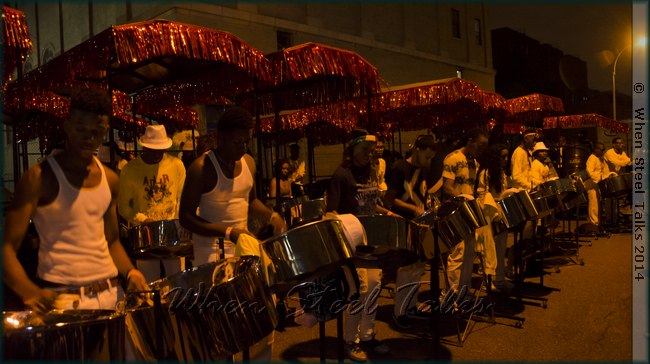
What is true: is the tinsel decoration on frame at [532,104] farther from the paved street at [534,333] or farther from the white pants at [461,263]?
the white pants at [461,263]

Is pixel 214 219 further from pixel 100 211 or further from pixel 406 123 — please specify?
pixel 406 123

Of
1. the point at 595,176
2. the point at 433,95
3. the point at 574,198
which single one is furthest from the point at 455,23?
the point at 574,198

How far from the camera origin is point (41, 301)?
1.50 metres

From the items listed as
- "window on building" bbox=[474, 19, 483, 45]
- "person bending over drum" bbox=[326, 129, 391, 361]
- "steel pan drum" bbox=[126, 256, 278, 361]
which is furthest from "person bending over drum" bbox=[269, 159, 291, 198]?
"window on building" bbox=[474, 19, 483, 45]

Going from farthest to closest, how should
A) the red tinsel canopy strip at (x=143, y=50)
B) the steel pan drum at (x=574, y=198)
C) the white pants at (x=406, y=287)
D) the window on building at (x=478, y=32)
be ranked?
the window on building at (x=478, y=32) → the steel pan drum at (x=574, y=198) → the white pants at (x=406, y=287) → the red tinsel canopy strip at (x=143, y=50)

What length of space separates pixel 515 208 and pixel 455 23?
60.0 ft

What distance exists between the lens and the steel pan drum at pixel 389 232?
7.77ft

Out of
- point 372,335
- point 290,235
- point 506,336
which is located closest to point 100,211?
point 290,235

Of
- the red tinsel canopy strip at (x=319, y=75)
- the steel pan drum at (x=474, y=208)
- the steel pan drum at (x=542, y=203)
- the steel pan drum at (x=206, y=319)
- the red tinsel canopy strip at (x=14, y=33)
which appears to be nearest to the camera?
the steel pan drum at (x=206, y=319)

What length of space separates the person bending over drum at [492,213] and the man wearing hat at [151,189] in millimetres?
2160

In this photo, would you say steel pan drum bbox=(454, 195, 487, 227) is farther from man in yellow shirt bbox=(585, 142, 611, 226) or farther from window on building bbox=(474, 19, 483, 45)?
window on building bbox=(474, 19, 483, 45)

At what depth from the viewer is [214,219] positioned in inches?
94.3

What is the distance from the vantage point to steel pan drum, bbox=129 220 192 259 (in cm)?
284

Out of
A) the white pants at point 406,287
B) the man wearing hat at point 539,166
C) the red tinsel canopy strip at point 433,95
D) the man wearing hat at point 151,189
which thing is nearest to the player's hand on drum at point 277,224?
the man wearing hat at point 151,189
